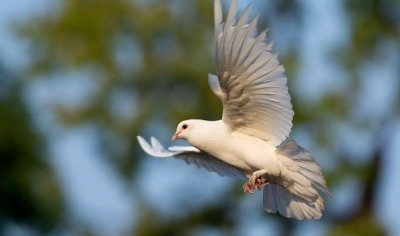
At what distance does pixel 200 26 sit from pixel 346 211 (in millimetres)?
4589

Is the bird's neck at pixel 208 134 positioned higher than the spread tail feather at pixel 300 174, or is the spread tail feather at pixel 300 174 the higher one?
the bird's neck at pixel 208 134

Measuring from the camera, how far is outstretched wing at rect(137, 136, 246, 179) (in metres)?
10.9

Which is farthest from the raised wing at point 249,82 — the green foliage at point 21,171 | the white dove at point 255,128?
the green foliage at point 21,171

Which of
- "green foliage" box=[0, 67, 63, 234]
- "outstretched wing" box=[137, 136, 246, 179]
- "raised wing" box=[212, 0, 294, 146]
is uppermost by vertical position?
"raised wing" box=[212, 0, 294, 146]

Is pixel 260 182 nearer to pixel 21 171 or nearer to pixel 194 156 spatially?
pixel 194 156

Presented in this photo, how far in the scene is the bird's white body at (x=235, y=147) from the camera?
9.93 metres

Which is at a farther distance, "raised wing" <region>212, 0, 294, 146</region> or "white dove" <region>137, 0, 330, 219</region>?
"white dove" <region>137, 0, 330, 219</region>

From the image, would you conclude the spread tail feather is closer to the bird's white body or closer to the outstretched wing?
the bird's white body

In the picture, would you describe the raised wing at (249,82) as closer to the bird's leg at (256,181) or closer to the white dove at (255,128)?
the white dove at (255,128)

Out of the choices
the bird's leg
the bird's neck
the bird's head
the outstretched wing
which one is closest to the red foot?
the bird's leg

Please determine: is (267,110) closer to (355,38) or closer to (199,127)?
(199,127)

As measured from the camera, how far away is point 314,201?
33.7ft

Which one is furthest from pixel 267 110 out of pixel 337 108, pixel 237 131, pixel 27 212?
pixel 27 212

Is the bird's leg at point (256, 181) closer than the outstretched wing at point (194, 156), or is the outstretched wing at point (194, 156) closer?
the bird's leg at point (256, 181)
